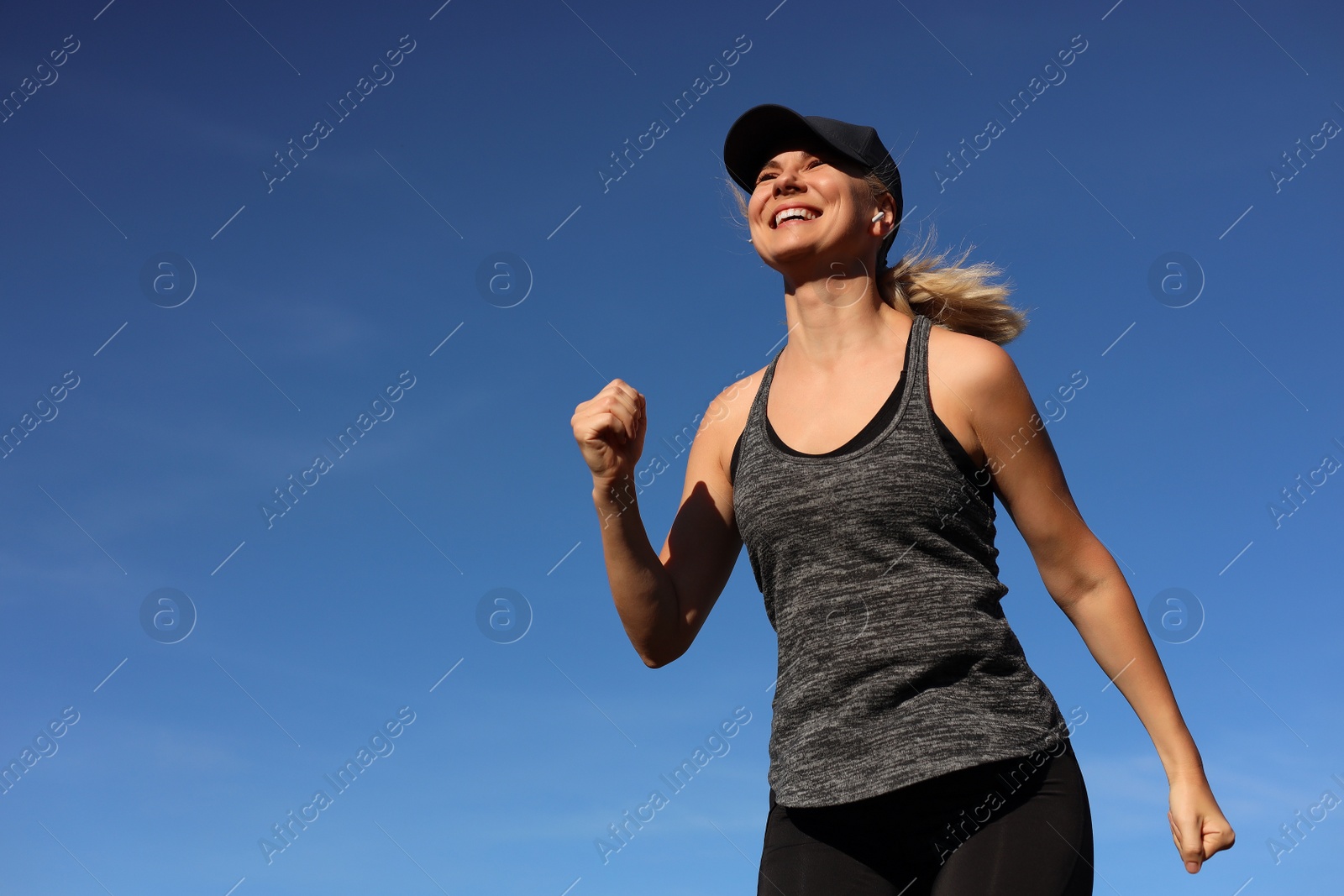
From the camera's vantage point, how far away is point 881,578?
9.26 ft

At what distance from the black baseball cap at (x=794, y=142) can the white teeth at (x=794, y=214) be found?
21 centimetres

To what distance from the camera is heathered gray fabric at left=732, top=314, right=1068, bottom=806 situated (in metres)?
2.68

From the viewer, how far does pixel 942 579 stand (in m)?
2.79

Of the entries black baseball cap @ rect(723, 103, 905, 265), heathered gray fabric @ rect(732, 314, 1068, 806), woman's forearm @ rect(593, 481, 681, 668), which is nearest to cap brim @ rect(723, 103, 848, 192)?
black baseball cap @ rect(723, 103, 905, 265)

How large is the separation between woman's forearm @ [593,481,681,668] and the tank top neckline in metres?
0.41

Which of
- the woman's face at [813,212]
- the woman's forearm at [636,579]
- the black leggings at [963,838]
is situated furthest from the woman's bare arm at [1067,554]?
the woman's forearm at [636,579]

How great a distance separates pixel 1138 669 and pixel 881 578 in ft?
2.24

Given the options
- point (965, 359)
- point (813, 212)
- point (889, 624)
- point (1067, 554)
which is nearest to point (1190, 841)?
point (1067, 554)

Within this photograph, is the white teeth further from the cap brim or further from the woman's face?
the cap brim

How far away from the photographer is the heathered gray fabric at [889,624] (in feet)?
8.80

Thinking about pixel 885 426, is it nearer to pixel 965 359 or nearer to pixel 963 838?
pixel 965 359

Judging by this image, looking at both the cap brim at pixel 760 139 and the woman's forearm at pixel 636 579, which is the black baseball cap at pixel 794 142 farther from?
Answer: the woman's forearm at pixel 636 579

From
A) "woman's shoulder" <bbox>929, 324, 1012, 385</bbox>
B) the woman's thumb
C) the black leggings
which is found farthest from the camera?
"woman's shoulder" <bbox>929, 324, 1012, 385</bbox>

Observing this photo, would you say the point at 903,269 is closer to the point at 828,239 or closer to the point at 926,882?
the point at 828,239
